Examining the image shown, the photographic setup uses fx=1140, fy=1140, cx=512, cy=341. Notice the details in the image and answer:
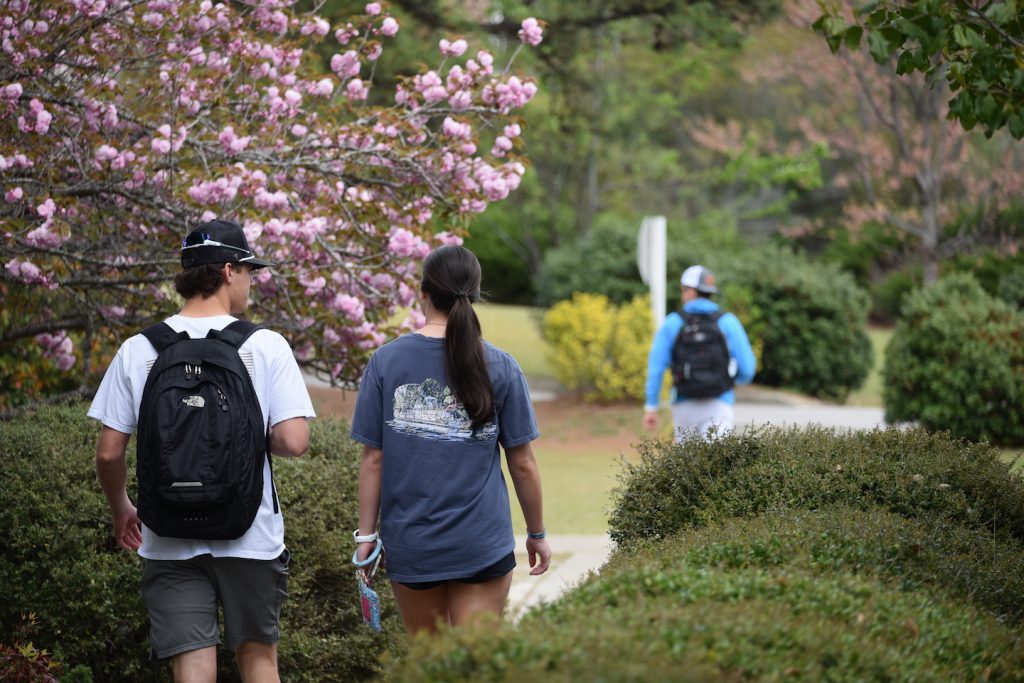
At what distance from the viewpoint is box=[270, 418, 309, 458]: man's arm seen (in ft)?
11.5

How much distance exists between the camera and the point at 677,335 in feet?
26.6

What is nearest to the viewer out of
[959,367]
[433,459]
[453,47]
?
[433,459]

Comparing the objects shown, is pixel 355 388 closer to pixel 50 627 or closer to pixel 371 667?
pixel 371 667

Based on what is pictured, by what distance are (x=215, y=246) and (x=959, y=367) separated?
1091 cm

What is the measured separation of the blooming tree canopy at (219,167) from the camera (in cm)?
538

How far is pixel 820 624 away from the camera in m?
2.58

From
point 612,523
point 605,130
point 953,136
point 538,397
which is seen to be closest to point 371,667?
point 612,523

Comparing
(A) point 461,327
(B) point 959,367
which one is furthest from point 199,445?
(B) point 959,367

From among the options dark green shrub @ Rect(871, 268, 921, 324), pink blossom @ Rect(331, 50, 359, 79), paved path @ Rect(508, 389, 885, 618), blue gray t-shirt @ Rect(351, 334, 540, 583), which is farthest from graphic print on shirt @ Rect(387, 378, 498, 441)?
dark green shrub @ Rect(871, 268, 921, 324)

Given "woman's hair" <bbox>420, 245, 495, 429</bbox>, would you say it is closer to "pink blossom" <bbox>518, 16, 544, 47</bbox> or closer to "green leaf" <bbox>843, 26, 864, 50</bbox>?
"green leaf" <bbox>843, 26, 864, 50</bbox>

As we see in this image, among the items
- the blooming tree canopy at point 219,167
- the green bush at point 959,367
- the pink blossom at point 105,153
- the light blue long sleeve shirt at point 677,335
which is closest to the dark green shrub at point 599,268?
the green bush at point 959,367

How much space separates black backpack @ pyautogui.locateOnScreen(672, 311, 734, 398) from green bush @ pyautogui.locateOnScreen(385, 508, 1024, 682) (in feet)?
13.5

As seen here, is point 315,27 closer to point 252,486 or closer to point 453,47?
point 453,47

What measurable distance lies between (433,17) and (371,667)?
427 inches
